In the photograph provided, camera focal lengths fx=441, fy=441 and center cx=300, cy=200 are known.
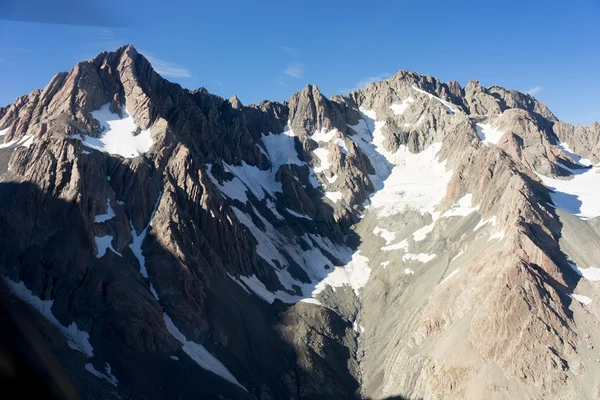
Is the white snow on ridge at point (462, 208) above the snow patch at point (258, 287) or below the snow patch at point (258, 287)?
above

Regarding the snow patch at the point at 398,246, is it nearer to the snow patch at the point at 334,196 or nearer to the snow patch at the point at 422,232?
the snow patch at the point at 422,232

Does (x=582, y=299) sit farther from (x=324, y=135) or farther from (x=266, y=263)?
(x=324, y=135)

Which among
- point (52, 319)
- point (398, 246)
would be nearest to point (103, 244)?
point (52, 319)

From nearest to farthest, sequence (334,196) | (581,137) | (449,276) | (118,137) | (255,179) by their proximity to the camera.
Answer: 1. (449,276)
2. (118,137)
3. (255,179)
4. (334,196)
5. (581,137)

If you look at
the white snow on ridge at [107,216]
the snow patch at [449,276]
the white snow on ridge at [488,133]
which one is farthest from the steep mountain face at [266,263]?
the white snow on ridge at [488,133]

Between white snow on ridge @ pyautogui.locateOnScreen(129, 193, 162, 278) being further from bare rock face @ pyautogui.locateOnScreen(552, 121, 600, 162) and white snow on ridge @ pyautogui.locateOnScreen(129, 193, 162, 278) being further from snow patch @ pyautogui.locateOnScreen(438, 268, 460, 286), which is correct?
bare rock face @ pyautogui.locateOnScreen(552, 121, 600, 162)

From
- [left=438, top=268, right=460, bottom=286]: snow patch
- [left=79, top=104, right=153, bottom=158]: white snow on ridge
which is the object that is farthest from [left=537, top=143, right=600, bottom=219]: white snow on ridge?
[left=79, top=104, right=153, bottom=158]: white snow on ridge
